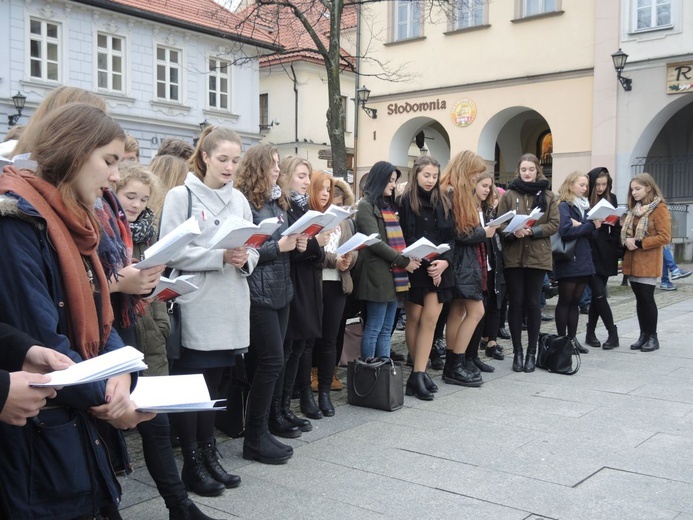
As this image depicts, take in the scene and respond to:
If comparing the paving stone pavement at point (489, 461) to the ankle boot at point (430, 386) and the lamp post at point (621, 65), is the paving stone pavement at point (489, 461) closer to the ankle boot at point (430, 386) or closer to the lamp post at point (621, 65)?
the ankle boot at point (430, 386)

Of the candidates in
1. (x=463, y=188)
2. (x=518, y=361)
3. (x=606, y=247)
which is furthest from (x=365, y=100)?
(x=463, y=188)

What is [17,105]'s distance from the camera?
2156cm

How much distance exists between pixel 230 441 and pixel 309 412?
0.75 meters

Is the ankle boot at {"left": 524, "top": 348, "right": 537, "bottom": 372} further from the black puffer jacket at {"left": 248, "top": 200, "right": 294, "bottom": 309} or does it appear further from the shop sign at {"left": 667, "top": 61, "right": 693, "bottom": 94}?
the shop sign at {"left": 667, "top": 61, "right": 693, "bottom": 94}

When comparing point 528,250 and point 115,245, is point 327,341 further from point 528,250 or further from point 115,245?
point 115,245

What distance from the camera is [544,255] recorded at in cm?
735

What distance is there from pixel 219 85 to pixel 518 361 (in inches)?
944

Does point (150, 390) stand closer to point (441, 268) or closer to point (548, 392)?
point (441, 268)

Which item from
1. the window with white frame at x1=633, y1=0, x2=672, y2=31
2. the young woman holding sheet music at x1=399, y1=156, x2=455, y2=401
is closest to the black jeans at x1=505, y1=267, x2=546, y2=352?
the young woman holding sheet music at x1=399, y1=156, x2=455, y2=401

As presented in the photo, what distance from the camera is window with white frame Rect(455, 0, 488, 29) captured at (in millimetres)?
22605

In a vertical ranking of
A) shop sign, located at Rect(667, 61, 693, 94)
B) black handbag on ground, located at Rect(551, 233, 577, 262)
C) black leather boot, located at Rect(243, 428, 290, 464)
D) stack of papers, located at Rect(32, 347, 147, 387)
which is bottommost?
black leather boot, located at Rect(243, 428, 290, 464)

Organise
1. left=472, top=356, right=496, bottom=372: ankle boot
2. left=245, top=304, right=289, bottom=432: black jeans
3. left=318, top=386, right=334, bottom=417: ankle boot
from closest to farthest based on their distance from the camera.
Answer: left=245, top=304, right=289, bottom=432: black jeans
left=318, top=386, right=334, bottom=417: ankle boot
left=472, top=356, right=496, bottom=372: ankle boot

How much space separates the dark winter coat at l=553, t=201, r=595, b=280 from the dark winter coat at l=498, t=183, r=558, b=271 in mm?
458

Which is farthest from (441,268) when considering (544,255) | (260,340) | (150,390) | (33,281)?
(33,281)
